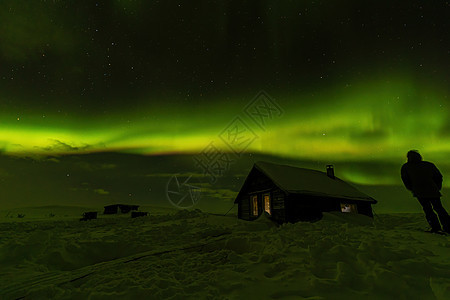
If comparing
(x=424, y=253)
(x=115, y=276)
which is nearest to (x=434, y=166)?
(x=424, y=253)

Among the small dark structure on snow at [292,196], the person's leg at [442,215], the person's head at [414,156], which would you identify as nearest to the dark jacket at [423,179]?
the person's head at [414,156]

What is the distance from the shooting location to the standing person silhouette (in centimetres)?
733

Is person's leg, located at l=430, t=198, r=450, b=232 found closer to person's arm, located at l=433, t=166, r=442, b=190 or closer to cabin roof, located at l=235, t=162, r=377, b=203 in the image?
person's arm, located at l=433, t=166, r=442, b=190

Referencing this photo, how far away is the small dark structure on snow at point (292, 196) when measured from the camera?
1407 cm

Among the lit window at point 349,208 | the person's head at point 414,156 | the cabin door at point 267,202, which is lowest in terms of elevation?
the lit window at point 349,208

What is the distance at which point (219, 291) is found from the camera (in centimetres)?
332

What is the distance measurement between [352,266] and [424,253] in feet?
5.71

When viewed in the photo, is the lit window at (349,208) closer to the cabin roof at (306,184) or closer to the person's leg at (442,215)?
the cabin roof at (306,184)

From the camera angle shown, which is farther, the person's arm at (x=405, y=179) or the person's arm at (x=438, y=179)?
the person's arm at (x=405, y=179)

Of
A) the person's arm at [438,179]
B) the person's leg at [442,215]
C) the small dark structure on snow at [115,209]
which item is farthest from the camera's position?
the small dark structure on snow at [115,209]

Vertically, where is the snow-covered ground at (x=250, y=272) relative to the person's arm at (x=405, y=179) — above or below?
below

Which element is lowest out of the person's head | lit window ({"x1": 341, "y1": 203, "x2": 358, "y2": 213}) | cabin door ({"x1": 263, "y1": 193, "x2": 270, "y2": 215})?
lit window ({"x1": 341, "y1": 203, "x2": 358, "y2": 213})

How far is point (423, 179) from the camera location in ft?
25.3

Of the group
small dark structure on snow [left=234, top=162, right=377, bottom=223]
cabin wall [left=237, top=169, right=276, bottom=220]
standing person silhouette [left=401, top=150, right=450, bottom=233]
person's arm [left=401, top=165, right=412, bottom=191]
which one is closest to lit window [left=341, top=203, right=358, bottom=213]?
small dark structure on snow [left=234, top=162, right=377, bottom=223]
